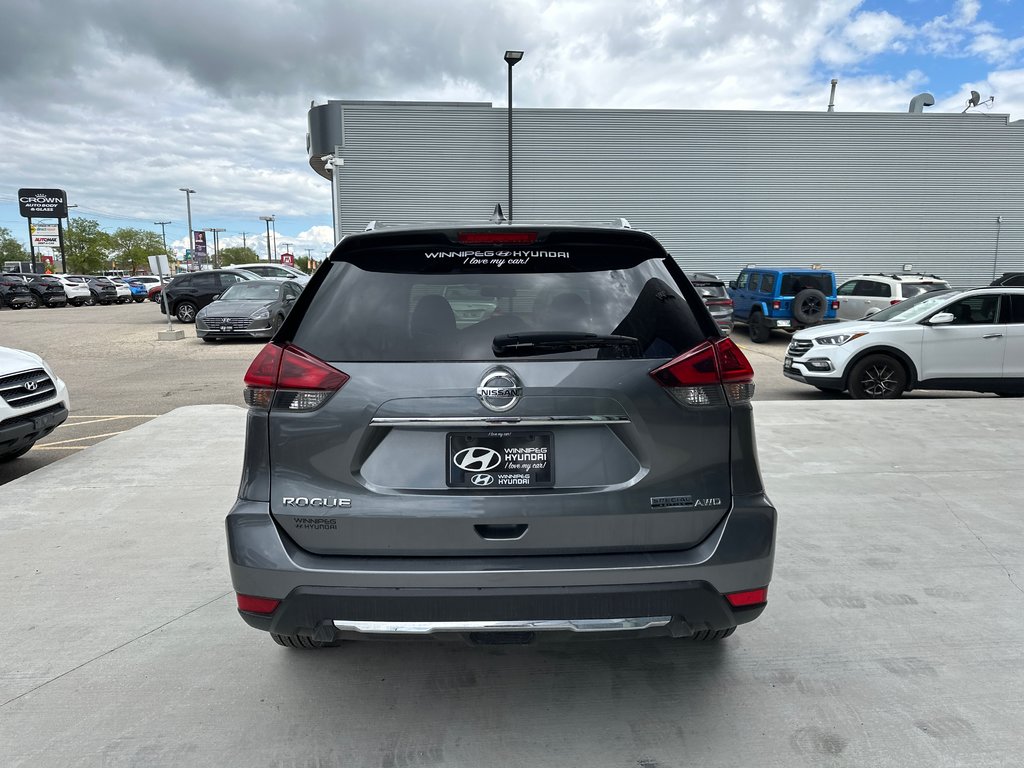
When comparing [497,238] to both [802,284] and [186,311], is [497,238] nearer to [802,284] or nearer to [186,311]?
[802,284]

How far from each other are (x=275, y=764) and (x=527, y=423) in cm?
147

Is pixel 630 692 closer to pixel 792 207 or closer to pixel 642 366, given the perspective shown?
pixel 642 366

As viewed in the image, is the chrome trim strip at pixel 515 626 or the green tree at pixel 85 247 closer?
the chrome trim strip at pixel 515 626

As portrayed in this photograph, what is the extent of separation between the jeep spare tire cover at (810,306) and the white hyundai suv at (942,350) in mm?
7103

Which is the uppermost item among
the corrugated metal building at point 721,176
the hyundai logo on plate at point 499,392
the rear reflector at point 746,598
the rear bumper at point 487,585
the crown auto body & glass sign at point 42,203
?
the crown auto body & glass sign at point 42,203

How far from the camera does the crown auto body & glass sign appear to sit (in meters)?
69.2

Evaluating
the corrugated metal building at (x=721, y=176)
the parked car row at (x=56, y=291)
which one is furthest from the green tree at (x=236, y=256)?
the corrugated metal building at (x=721, y=176)

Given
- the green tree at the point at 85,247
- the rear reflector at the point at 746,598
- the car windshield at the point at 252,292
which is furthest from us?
the green tree at the point at 85,247

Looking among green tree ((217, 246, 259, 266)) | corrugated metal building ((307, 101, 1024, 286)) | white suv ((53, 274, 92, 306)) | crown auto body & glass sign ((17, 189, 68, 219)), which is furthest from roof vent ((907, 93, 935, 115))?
green tree ((217, 246, 259, 266))

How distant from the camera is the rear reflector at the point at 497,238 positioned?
97.7 inches

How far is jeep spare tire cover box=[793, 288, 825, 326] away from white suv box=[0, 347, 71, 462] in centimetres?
1528

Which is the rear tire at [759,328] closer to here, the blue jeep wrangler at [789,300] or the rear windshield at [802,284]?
the blue jeep wrangler at [789,300]

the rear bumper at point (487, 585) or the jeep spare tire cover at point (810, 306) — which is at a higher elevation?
the jeep spare tire cover at point (810, 306)

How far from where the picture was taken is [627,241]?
8.35 feet
